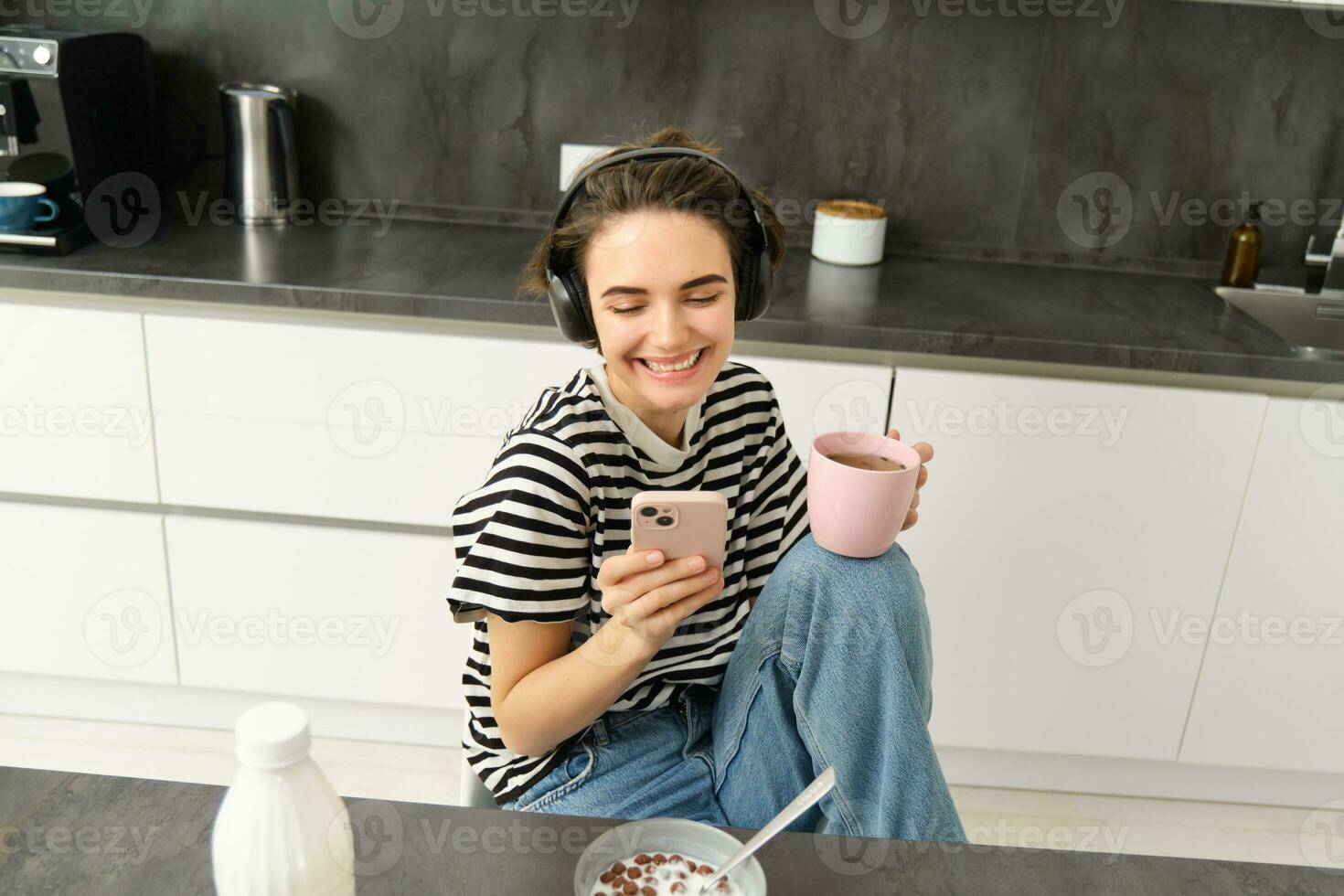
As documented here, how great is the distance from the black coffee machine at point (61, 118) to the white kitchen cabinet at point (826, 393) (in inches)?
46.4

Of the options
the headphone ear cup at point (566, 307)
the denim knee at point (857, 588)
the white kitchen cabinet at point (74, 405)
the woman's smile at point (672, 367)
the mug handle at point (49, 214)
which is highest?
the headphone ear cup at point (566, 307)

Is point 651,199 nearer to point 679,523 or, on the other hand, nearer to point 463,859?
point 679,523

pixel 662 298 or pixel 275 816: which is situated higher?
pixel 662 298

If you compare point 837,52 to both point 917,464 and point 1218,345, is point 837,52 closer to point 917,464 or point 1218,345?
point 1218,345

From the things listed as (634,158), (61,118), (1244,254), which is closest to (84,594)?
(61,118)

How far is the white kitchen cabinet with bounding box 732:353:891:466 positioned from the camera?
1899 millimetres

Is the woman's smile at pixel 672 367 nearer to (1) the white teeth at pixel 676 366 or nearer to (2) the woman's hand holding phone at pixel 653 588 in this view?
(1) the white teeth at pixel 676 366

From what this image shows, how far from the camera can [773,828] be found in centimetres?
88

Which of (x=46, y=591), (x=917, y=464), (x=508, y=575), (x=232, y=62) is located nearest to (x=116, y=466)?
(x=46, y=591)

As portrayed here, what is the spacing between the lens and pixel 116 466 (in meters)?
2.00

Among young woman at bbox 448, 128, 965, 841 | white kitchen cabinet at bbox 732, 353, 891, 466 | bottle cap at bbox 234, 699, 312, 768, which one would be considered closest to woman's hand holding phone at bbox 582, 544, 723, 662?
young woman at bbox 448, 128, 965, 841

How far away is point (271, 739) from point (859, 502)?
0.58 m

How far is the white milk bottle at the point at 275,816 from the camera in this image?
69 centimetres

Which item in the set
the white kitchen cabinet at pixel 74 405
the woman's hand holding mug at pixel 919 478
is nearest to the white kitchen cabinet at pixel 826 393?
the woman's hand holding mug at pixel 919 478
